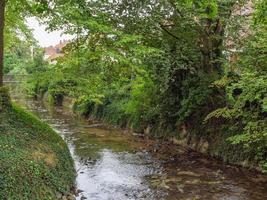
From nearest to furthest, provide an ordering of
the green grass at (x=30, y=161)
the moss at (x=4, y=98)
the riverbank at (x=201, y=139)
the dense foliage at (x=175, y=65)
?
the green grass at (x=30, y=161), the dense foliage at (x=175, y=65), the moss at (x=4, y=98), the riverbank at (x=201, y=139)

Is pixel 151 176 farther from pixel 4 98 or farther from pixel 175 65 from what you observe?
pixel 175 65

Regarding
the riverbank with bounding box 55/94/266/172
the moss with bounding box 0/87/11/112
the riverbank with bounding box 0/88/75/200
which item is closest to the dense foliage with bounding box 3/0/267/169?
the riverbank with bounding box 55/94/266/172

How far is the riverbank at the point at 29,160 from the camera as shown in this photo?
7.17 metres

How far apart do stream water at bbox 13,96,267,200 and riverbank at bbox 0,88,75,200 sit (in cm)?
116

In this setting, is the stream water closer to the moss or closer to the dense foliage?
the dense foliage

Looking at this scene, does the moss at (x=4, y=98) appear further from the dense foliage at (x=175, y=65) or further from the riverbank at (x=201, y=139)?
the riverbank at (x=201, y=139)

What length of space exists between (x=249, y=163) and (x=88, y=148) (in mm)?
6596

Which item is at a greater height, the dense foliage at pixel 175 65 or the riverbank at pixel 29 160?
the dense foliage at pixel 175 65

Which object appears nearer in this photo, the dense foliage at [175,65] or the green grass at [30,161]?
the green grass at [30,161]

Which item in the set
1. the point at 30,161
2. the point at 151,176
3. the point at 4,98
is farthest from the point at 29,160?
the point at 151,176

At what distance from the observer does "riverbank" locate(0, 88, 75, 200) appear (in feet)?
23.5

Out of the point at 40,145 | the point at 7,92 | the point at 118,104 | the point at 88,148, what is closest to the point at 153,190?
the point at 40,145

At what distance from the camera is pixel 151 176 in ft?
40.7

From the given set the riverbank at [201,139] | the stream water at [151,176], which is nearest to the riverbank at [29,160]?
the stream water at [151,176]
